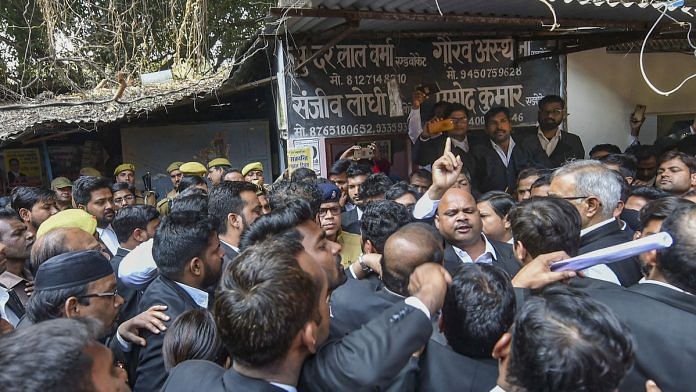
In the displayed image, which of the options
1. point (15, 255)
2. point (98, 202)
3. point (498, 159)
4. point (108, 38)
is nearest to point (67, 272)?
point (15, 255)

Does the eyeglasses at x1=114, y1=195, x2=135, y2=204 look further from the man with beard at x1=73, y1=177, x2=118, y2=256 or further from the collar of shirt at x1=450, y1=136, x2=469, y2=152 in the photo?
the collar of shirt at x1=450, y1=136, x2=469, y2=152

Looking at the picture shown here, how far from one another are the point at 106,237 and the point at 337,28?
10.7 ft

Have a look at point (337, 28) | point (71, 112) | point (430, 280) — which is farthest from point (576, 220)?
point (71, 112)

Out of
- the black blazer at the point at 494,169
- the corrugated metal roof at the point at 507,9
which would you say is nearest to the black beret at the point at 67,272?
the corrugated metal roof at the point at 507,9

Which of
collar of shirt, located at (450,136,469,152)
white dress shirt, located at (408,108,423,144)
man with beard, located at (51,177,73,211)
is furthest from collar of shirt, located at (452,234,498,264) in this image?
man with beard, located at (51,177,73,211)

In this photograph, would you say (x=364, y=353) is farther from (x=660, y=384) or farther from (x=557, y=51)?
(x=557, y=51)

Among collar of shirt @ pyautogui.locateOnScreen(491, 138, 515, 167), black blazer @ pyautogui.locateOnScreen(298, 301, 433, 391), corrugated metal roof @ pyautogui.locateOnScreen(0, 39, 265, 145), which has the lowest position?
black blazer @ pyautogui.locateOnScreen(298, 301, 433, 391)

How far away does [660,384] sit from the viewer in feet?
6.27

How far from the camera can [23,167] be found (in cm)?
925

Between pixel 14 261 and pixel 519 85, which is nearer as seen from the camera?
pixel 14 261

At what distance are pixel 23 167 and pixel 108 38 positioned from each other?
3102 millimetres

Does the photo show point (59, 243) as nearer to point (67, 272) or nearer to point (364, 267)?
point (67, 272)

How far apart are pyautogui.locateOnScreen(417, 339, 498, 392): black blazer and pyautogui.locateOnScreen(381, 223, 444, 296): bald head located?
416mm

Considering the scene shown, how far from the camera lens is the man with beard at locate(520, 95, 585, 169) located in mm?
6883
